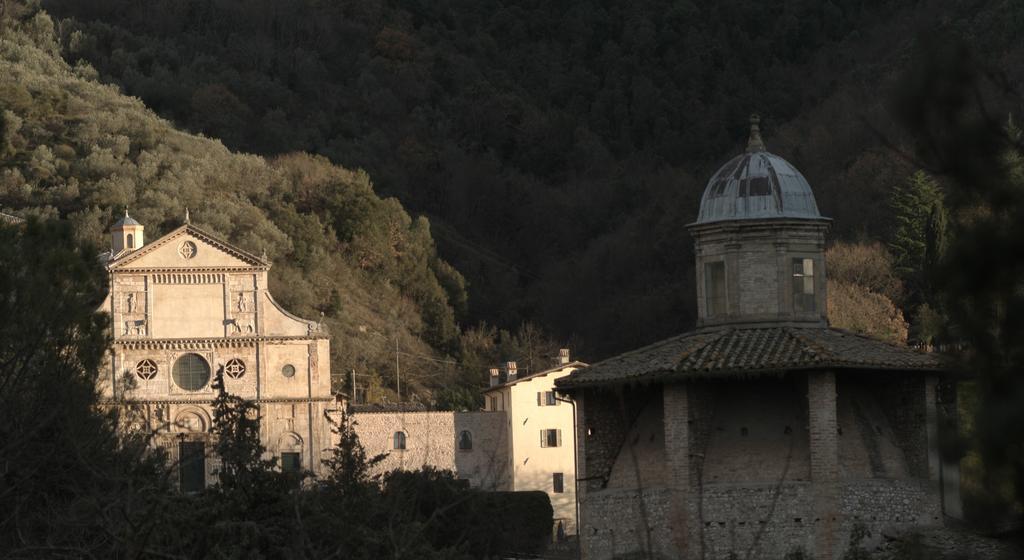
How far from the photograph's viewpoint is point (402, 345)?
78625mm

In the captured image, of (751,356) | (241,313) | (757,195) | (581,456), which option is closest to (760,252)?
(757,195)

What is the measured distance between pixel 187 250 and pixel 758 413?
109 feet

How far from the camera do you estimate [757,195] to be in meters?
30.3

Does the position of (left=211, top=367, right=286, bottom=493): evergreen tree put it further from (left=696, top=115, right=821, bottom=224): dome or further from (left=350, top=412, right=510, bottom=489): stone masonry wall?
(left=350, top=412, right=510, bottom=489): stone masonry wall

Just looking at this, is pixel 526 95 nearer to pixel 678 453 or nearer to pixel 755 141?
pixel 755 141

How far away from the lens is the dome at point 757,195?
30188 mm

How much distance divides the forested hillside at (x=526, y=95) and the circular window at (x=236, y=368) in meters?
25.3

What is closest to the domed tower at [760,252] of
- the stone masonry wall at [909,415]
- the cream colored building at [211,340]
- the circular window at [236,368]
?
the stone masonry wall at [909,415]

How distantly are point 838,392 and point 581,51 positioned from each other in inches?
3351

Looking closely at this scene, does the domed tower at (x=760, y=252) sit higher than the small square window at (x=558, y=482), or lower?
higher

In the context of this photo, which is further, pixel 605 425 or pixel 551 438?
pixel 551 438

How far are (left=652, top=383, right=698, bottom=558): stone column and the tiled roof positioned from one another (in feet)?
1.64

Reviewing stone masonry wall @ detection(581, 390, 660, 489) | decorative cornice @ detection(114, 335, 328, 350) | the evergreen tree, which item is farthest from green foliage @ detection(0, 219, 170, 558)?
decorative cornice @ detection(114, 335, 328, 350)

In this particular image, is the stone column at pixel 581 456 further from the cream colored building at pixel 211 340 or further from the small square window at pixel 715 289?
the cream colored building at pixel 211 340
